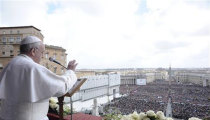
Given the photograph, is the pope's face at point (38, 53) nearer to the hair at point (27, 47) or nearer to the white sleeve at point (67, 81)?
the hair at point (27, 47)

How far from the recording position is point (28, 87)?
131 cm

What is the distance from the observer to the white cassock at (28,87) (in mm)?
1310

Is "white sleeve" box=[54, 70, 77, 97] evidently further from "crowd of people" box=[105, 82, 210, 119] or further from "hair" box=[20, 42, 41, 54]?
"crowd of people" box=[105, 82, 210, 119]

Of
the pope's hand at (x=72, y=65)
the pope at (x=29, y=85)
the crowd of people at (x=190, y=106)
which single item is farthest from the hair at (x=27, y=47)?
the crowd of people at (x=190, y=106)

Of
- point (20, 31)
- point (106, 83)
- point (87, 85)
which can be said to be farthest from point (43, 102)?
point (106, 83)

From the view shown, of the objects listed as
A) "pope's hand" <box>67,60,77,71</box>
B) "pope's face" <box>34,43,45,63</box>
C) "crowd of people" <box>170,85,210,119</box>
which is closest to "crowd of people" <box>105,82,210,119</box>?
"crowd of people" <box>170,85,210,119</box>

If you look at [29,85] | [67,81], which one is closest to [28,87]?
[29,85]

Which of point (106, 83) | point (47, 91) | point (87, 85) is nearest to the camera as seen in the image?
point (47, 91)

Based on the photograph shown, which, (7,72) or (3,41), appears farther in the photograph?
(3,41)

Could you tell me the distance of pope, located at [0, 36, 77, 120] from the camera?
1311 mm

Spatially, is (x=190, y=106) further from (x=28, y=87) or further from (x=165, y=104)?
(x=28, y=87)

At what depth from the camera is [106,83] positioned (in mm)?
18078

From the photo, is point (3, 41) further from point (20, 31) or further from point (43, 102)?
point (43, 102)

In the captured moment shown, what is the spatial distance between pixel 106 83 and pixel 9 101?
16794 mm
